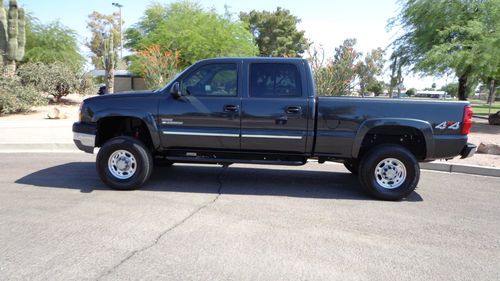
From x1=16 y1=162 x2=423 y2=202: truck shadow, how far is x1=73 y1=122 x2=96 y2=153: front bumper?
0.66 meters

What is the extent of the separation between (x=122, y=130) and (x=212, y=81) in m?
1.80

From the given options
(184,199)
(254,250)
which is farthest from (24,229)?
(254,250)

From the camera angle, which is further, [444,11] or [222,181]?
[444,11]

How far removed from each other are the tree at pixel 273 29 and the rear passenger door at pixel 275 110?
52.8 metres

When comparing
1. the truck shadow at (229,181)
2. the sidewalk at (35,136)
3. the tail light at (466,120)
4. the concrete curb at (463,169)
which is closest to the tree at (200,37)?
the sidewalk at (35,136)

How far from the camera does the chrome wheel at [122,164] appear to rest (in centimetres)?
631

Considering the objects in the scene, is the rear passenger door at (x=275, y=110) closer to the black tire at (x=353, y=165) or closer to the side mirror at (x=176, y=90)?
the side mirror at (x=176, y=90)

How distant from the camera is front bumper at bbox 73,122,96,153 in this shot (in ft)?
20.8

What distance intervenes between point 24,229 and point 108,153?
6.32 ft

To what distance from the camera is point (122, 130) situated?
686 centimetres

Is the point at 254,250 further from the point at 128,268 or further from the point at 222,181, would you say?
the point at 222,181

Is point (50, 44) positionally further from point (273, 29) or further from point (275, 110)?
point (273, 29)

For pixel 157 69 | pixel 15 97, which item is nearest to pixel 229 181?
pixel 157 69

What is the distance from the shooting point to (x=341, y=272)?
146 inches
